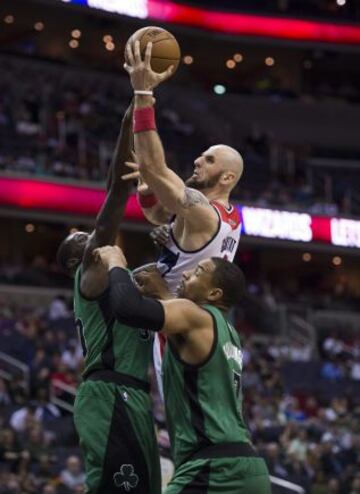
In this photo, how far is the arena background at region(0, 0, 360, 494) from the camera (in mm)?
20984

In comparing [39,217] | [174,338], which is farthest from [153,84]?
[39,217]

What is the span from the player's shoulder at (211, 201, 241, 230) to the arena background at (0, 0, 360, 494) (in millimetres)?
→ 9098

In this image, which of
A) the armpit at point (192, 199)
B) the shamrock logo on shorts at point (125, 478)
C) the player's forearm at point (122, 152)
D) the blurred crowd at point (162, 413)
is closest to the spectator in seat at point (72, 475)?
the blurred crowd at point (162, 413)

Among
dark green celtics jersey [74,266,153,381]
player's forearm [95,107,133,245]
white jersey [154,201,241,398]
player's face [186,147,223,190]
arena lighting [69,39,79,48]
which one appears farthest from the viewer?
arena lighting [69,39,79,48]

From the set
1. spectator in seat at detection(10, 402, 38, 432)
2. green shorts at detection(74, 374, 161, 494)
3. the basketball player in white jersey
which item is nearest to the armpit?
the basketball player in white jersey

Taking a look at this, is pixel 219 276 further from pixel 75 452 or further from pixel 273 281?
pixel 273 281

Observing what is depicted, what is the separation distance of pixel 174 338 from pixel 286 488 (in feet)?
26.0

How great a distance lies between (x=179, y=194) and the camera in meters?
7.79

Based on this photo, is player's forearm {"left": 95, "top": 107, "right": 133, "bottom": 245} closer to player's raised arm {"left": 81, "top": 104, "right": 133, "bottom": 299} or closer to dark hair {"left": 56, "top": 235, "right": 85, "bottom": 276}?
player's raised arm {"left": 81, "top": 104, "right": 133, "bottom": 299}

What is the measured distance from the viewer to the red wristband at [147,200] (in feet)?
28.1

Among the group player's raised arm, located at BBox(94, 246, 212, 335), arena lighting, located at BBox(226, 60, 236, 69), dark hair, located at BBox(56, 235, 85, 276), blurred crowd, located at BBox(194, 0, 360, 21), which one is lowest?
player's raised arm, located at BBox(94, 246, 212, 335)

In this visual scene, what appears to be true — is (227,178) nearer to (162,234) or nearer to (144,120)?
(162,234)

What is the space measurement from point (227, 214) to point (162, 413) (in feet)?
34.4

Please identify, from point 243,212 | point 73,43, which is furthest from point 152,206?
point 73,43
